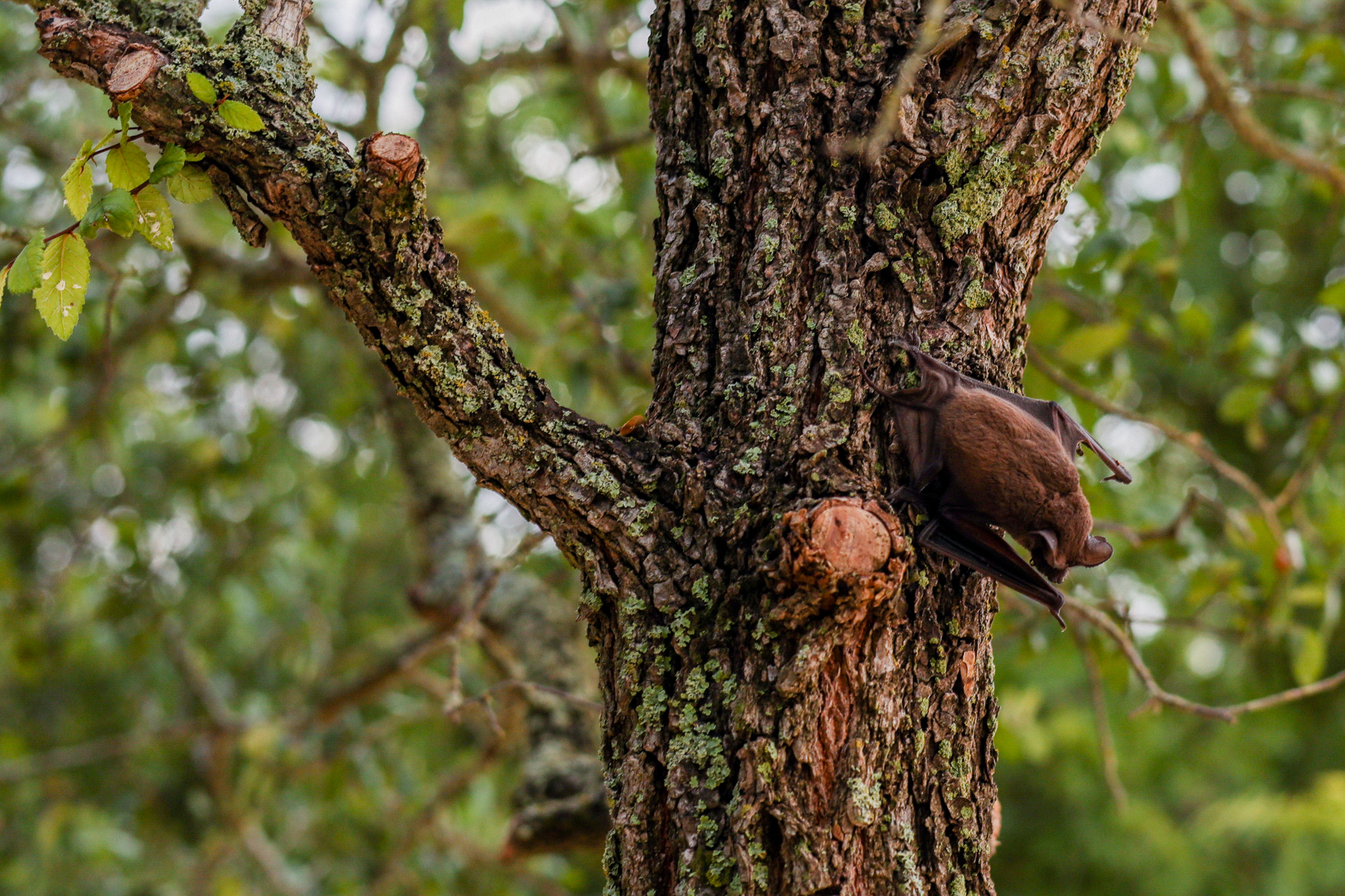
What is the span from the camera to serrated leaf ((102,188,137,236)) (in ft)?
4.46

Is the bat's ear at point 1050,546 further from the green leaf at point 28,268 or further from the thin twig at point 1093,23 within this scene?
the green leaf at point 28,268

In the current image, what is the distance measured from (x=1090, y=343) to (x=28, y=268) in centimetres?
232

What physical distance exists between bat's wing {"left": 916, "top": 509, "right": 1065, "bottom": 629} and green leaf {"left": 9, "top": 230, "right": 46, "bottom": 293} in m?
1.20

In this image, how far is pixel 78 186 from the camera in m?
1.38

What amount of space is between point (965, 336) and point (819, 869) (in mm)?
732

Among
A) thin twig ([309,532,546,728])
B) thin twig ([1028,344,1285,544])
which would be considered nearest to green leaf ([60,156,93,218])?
thin twig ([309,532,546,728])

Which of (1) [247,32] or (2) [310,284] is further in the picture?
(2) [310,284]

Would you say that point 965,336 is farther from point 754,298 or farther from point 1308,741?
point 1308,741

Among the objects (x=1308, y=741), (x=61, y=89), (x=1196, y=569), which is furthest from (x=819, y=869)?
(x=1308, y=741)

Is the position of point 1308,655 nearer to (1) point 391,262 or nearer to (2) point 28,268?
(1) point 391,262

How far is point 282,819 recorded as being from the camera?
21.4ft

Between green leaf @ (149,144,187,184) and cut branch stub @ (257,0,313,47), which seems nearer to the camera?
green leaf @ (149,144,187,184)

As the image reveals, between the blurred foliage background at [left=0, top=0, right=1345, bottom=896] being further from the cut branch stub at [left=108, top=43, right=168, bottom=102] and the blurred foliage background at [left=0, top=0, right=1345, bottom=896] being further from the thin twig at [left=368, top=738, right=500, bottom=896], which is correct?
the cut branch stub at [left=108, top=43, right=168, bottom=102]

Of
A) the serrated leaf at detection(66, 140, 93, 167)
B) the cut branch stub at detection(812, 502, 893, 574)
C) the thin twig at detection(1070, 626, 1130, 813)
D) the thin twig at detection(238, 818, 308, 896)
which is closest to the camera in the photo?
the cut branch stub at detection(812, 502, 893, 574)
